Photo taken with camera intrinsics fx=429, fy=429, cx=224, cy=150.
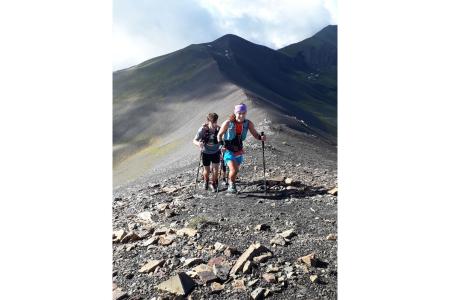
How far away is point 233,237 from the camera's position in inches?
257

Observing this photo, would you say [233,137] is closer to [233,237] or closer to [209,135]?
[209,135]

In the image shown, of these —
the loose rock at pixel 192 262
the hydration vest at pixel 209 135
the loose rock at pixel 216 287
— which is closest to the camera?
the loose rock at pixel 216 287

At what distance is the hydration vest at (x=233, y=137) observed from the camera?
8070mm

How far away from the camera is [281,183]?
8.41 meters

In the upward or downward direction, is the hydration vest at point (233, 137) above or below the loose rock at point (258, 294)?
above

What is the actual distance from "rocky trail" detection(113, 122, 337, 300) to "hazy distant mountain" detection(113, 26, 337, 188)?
12600mm

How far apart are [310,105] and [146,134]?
45.8 ft

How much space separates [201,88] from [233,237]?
33.6m

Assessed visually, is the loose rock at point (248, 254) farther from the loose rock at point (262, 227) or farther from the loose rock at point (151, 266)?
the loose rock at point (151, 266)

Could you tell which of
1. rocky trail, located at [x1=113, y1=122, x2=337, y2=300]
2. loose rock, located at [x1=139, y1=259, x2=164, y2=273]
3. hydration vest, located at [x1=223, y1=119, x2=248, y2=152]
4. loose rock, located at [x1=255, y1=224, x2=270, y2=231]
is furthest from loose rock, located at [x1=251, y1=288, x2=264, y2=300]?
hydration vest, located at [x1=223, y1=119, x2=248, y2=152]

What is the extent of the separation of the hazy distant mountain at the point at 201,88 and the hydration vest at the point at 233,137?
12679 mm

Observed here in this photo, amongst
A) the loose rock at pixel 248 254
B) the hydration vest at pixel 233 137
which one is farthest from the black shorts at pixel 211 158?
the loose rock at pixel 248 254

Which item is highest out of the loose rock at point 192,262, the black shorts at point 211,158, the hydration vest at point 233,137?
the hydration vest at point 233,137

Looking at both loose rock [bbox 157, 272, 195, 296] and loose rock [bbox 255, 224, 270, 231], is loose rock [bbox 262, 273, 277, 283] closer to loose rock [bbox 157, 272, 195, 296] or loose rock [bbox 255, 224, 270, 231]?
loose rock [bbox 157, 272, 195, 296]
